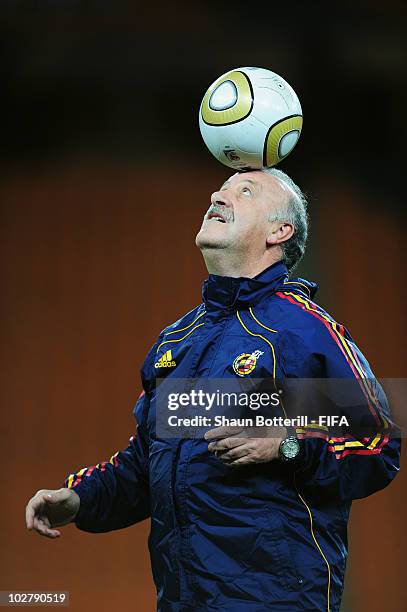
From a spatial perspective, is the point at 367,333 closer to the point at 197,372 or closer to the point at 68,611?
the point at 68,611

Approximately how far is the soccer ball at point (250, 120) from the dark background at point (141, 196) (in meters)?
1.88

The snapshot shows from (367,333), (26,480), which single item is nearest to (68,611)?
(26,480)

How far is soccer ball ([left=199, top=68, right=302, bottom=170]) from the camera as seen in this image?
5.63ft

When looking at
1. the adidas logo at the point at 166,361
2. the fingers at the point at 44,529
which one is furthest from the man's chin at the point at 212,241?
the fingers at the point at 44,529

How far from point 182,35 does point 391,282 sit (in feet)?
4.83

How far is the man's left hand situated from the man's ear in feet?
1.65

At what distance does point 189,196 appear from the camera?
3.74 meters

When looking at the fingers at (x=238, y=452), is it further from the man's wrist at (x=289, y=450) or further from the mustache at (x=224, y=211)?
the mustache at (x=224, y=211)

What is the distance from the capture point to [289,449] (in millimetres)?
1267

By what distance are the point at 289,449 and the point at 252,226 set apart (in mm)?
516

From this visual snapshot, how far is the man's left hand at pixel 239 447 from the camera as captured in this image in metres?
1.23

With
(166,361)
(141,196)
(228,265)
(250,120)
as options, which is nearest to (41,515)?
(166,361)

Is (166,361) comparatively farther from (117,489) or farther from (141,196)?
(141,196)

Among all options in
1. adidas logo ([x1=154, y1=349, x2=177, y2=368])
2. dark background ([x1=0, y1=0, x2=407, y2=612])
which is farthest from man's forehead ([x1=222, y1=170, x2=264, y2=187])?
dark background ([x1=0, y1=0, x2=407, y2=612])
